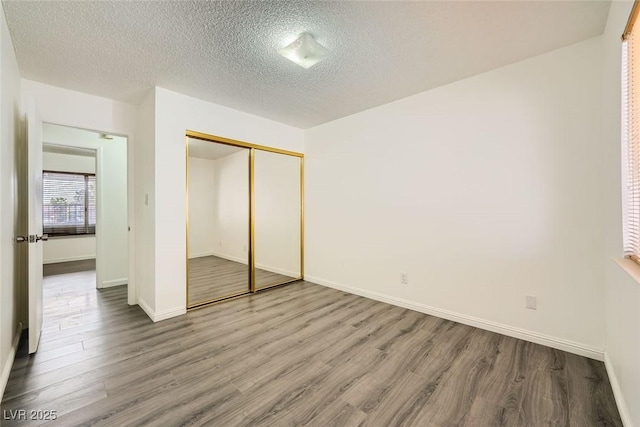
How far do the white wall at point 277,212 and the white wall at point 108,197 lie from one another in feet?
7.15

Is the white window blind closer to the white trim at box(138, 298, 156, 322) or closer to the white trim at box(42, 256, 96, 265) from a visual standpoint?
the white trim at box(138, 298, 156, 322)

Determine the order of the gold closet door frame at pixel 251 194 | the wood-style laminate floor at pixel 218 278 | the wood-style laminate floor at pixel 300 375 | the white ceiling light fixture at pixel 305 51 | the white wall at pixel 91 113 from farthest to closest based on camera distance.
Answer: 1. the wood-style laminate floor at pixel 218 278
2. the gold closet door frame at pixel 251 194
3. the white wall at pixel 91 113
4. the white ceiling light fixture at pixel 305 51
5. the wood-style laminate floor at pixel 300 375

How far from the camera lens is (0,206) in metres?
1.64

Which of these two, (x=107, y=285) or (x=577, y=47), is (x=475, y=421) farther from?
(x=107, y=285)

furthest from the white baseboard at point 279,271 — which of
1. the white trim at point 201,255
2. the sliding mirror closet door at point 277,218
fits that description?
the white trim at point 201,255

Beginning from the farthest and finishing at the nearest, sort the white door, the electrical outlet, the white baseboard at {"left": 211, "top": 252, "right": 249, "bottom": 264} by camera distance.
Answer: the white baseboard at {"left": 211, "top": 252, "right": 249, "bottom": 264} → the electrical outlet → the white door

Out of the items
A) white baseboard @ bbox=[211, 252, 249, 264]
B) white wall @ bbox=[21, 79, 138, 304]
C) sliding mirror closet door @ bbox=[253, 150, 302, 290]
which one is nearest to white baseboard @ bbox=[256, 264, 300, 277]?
sliding mirror closet door @ bbox=[253, 150, 302, 290]

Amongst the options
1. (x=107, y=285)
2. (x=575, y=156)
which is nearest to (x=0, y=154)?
(x=107, y=285)

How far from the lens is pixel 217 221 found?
12.0 feet

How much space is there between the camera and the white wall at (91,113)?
8.87 feet

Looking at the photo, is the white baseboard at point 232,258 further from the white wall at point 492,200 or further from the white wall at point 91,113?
the white wall at point 492,200

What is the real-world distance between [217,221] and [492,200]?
3.25 metres

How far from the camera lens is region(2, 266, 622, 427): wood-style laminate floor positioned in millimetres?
1523

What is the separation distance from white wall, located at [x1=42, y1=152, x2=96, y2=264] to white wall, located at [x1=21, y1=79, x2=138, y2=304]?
13.8 feet
